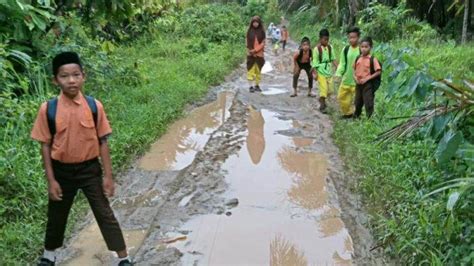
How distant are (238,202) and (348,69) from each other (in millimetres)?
3887

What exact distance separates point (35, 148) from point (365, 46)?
4810 millimetres

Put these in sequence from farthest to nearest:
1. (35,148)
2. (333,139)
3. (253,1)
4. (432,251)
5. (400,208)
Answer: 1. (253,1)
2. (333,139)
3. (35,148)
4. (400,208)
5. (432,251)

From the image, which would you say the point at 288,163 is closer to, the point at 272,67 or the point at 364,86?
the point at 364,86

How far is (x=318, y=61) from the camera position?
9.75 meters

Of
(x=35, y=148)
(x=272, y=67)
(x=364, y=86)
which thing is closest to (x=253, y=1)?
(x=272, y=67)

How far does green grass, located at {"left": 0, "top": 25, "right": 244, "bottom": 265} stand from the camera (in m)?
4.44

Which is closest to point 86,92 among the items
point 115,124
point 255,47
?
point 115,124

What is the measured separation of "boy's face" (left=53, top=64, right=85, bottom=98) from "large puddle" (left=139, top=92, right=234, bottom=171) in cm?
307

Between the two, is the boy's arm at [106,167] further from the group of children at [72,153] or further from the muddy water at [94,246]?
the muddy water at [94,246]

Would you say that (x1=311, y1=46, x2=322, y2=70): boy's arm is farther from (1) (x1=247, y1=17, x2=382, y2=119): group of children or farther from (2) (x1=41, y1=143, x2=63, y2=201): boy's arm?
(2) (x1=41, y1=143, x2=63, y2=201): boy's arm

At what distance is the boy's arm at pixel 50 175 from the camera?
3.58 meters

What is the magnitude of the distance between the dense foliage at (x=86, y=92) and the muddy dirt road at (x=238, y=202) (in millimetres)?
343

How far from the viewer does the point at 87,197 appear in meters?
3.78

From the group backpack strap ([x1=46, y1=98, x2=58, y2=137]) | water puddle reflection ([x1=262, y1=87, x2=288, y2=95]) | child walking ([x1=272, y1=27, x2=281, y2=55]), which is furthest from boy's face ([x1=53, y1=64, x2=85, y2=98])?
child walking ([x1=272, y1=27, x2=281, y2=55])
